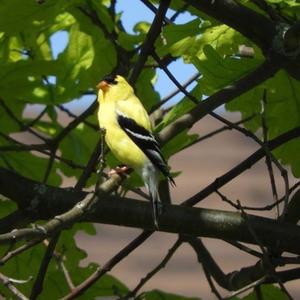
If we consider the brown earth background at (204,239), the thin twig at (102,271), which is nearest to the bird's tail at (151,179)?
the thin twig at (102,271)

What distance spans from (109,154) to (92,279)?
53 cm

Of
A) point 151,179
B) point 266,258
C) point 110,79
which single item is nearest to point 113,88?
point 110,79

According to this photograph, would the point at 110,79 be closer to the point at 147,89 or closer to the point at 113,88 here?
the point at 113,88

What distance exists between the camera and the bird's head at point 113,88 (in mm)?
3592

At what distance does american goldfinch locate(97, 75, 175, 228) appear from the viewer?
319 centimetres

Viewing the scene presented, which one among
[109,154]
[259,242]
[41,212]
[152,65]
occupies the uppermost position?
[152,65]

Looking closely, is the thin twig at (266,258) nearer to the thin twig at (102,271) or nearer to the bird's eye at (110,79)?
the thin twig at (102,271)

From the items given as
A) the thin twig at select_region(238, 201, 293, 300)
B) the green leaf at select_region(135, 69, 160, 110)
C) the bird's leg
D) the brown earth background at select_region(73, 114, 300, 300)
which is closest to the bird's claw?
the bird's leg

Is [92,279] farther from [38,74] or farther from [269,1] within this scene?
[269,1]

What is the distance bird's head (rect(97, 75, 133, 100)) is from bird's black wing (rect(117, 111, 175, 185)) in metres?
0.08

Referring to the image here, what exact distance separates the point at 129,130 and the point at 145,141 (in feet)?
1.02

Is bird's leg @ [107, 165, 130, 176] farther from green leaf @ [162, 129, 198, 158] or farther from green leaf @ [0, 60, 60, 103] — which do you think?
green leaf @ [0, 60, 60, 103]

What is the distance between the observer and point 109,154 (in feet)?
11.1

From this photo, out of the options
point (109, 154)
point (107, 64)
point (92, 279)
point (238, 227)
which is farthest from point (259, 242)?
point (107, 64)
